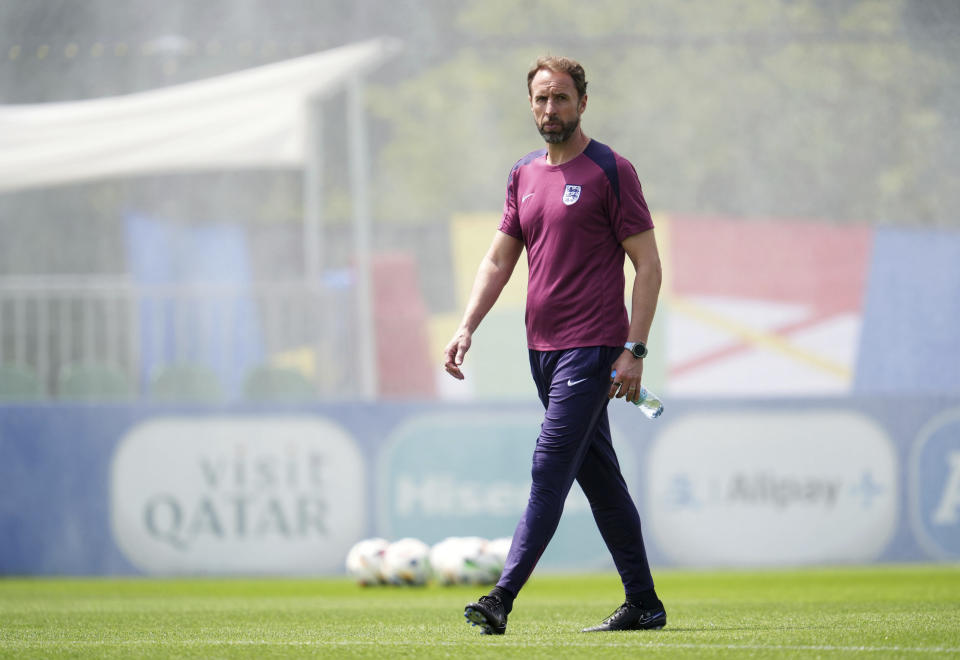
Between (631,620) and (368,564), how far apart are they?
415 cm

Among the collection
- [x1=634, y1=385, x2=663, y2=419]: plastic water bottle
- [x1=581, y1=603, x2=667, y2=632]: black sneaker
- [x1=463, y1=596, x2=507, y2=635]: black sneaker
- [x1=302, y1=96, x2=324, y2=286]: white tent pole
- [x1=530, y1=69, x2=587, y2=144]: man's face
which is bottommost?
[x1=581, y1=603, x2=667, y2=632]: black sneaker

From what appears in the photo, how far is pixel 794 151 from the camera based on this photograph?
1486 centimetres

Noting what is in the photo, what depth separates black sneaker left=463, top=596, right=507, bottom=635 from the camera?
A: 4.41 metres

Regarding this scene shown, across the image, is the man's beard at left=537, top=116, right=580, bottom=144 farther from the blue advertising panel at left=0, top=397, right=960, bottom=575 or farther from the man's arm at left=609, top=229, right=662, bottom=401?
the blue advertising panel at left=0, top=397, right=960, bottom=575

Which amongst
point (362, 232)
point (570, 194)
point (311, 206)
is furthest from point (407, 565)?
point (311, 206)

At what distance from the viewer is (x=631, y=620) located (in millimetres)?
4754

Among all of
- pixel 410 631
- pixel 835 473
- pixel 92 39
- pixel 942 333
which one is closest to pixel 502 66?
pixel 92 39

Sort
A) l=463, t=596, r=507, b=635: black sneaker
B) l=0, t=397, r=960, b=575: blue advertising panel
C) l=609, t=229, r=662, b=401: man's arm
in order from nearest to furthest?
l=463, t=596, r=507, b=635: black sneaker, l=609, t=229, r=662, b=401: man's arm, l=0, t=397, r=960, b=575: blue advertising panel

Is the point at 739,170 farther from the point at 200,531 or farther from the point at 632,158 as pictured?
the point at 200,531

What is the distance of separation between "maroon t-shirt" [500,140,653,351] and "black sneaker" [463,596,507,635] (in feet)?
2.76

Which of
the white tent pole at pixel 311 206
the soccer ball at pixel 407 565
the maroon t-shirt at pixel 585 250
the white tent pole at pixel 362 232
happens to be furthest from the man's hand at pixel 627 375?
the white tent pole at pixel 311 206

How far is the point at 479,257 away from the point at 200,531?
5124mm

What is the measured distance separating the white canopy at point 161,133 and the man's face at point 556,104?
9818 millimetres

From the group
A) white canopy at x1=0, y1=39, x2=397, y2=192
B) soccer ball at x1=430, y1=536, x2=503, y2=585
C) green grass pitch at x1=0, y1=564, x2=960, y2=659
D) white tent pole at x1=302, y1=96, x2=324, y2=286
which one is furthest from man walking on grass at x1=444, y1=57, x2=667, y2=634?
white canopy at x1=0, y1=39, x2=397, y2=192
